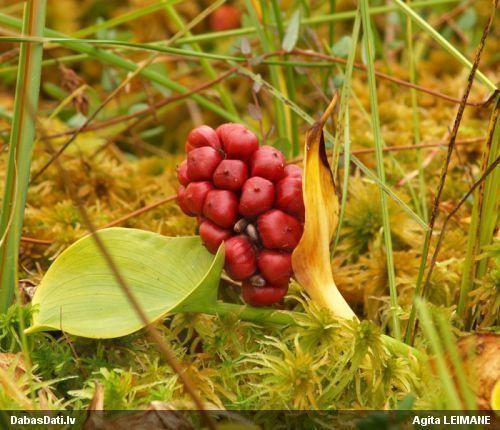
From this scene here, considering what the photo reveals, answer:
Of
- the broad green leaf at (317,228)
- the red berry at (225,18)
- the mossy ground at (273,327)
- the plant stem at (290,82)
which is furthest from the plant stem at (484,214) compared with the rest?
the red berry at (225,18)

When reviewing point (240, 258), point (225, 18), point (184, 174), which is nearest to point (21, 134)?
point (184, 174)

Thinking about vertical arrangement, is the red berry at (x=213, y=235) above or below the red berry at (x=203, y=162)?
below

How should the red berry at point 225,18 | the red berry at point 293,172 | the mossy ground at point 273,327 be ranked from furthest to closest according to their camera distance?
the red berry at point 225,18
the red berry at point 293,172
the mossy ground at point 273,327

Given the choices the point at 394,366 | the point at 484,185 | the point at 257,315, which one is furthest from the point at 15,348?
the point at 484,185

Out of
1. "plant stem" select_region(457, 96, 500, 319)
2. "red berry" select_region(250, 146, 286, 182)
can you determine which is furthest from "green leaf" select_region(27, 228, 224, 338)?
"plant stem" select_region(457, 96, 500, 319)

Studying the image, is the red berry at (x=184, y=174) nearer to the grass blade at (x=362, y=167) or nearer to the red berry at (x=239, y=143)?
the red berry at (x=239, y=143)

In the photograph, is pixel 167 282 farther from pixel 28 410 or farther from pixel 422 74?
pixel 422 74
